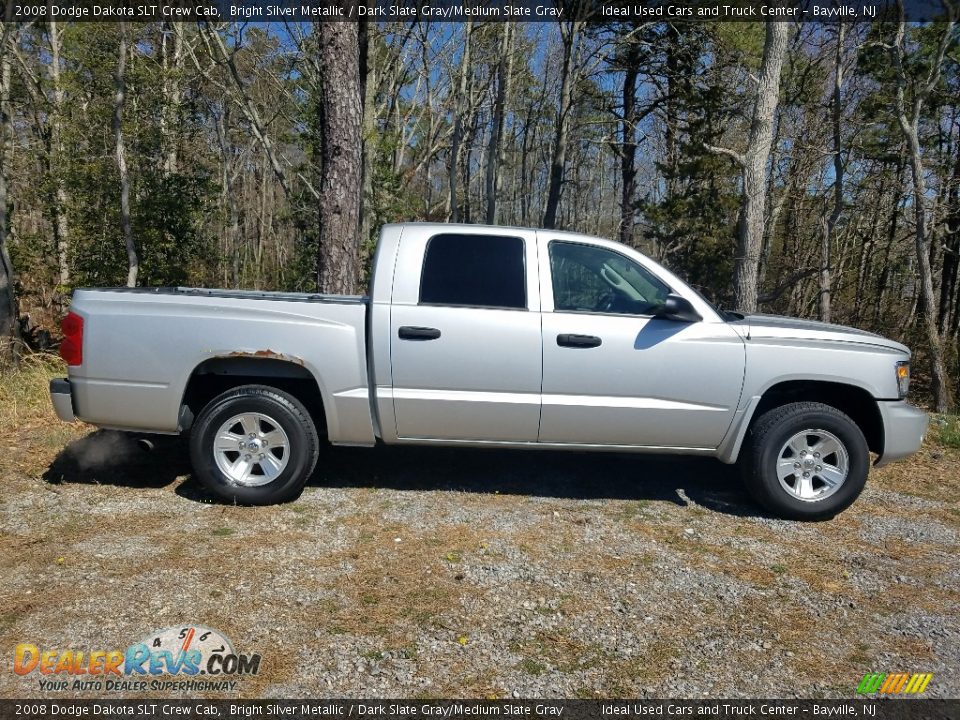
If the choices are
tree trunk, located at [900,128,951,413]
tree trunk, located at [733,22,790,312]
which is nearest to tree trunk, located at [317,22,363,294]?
tree trunk, located at [733,22,790,312]

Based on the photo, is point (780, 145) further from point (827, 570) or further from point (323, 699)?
point (323, 699)

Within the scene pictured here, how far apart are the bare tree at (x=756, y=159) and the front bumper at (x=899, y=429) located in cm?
495

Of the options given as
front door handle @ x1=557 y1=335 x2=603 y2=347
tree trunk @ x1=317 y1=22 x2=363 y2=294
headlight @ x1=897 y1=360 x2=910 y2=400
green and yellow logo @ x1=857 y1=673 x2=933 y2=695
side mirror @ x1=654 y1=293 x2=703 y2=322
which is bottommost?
green and yellow logo @ x1=857 y1=673 x2=933 y2=695

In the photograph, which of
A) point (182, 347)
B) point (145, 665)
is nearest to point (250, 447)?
point (182, 347)

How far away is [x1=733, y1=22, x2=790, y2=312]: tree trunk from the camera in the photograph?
9.12m

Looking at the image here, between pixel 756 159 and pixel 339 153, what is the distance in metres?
5.66

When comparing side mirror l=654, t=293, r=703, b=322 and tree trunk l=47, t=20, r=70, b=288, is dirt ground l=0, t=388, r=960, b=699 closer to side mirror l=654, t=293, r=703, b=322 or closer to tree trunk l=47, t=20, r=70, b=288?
side mirror l=654, t=293, r=703, b=322

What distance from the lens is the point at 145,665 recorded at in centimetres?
285

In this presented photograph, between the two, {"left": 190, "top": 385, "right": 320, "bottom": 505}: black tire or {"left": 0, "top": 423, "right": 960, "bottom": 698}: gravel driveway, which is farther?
{"left": 190, "top": 385, "right": 320, "bottom": 505}: black tire

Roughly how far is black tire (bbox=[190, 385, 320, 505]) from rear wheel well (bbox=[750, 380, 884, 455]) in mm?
3135

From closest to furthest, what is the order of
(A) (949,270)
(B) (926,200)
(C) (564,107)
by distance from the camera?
(B) (926,200)
(C) (564,107)
(A) (949,270)

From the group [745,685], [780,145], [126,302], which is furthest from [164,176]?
[780,145]

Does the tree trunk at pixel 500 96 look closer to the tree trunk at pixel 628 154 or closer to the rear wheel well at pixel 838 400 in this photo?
the tree trunk at pixel 628 154

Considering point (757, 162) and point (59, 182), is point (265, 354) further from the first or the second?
point (59, 182)
